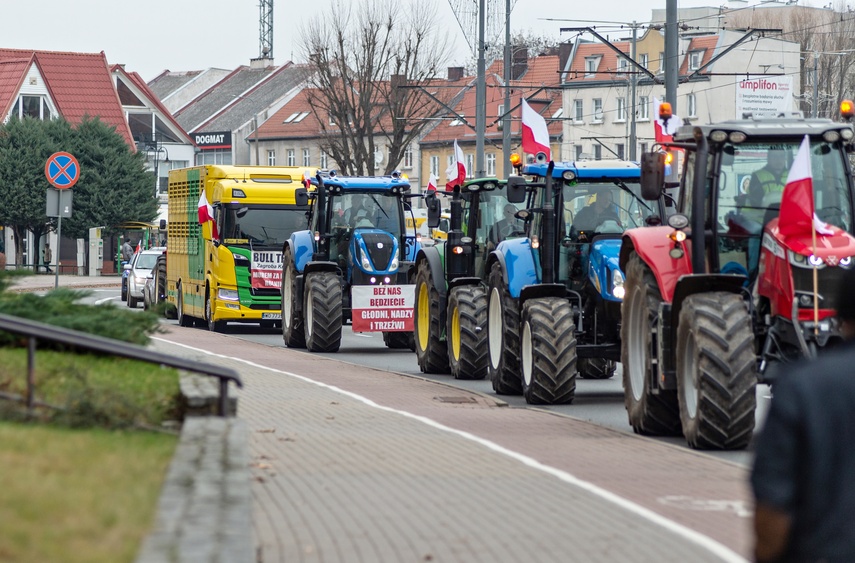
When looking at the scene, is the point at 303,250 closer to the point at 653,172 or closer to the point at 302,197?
the point at 302,197

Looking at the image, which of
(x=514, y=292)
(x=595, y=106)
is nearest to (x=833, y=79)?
(x=595, y=106)

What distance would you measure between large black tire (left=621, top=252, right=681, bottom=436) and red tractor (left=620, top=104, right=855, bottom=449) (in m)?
0.01

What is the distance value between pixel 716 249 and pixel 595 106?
77415 millimetres

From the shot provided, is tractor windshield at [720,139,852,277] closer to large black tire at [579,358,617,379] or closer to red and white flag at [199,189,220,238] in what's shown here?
large black tire at [579,358,617,379]

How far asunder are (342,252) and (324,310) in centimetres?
160

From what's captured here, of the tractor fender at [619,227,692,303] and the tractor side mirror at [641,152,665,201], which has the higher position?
the tractor side mirror at [641,152,665,201]

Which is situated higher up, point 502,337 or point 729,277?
point 729,277

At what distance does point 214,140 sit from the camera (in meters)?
112

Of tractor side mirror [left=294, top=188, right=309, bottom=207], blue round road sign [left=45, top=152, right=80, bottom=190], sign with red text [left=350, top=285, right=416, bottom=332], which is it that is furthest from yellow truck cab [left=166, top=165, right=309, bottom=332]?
sign with red text [left=350, top=285, right=416, bottom=332]

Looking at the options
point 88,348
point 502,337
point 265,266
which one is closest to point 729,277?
point 88,348

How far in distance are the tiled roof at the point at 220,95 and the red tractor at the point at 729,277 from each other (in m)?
104

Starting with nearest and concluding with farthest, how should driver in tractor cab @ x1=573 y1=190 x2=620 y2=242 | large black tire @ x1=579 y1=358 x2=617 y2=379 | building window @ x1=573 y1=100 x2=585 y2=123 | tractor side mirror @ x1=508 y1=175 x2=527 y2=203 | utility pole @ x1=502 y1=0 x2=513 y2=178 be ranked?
tractor side mirror @ x1=508 y1=175 x2=527 y2=203
driver in tractor cab @ x1=573 y1=190 x2=620 y2=242
large black tire @ x1=579 y1=358 x2=617 y2=379
utility pole @ x1=502 y1=0 x2=513 y2=178
building window @ x1=573 y1=100 x2=585 y2=123

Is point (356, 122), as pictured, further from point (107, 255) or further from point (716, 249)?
point (716, 249)

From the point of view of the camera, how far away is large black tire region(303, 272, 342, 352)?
2509 cm
